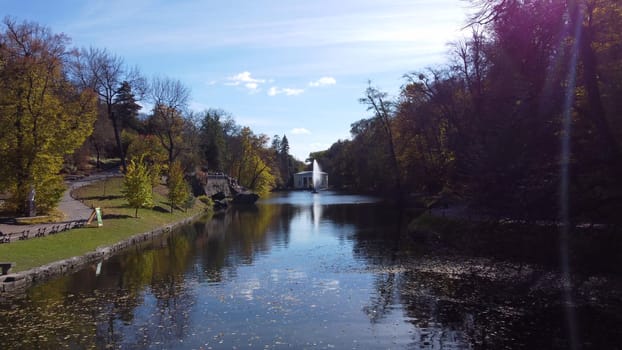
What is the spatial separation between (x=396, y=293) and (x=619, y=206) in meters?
7.64

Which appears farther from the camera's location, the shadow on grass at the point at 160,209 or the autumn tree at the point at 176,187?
the autumn tree at the point at 176,187

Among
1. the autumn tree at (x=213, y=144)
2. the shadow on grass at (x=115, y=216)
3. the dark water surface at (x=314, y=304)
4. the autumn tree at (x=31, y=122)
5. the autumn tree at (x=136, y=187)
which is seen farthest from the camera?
the autumn tree at (x=213, y=144)

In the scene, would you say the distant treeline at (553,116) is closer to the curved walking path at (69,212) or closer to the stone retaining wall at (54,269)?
the stone retaining wall at (54,269)

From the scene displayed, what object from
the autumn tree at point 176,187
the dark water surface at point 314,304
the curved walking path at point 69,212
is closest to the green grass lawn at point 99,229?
Result: the curved walking path at point 69,212

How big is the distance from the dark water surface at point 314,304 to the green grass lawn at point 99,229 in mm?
1922

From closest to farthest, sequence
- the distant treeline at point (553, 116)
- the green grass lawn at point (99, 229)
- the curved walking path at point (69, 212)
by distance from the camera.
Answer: the distant treeline at point (553, 116)
the green grass lawn at point (99, 229)
the curved walking path at point (69, 212)

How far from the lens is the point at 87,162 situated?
63594 mm

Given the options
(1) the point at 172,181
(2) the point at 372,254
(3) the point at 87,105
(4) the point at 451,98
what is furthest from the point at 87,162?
(2) the point at 372,254

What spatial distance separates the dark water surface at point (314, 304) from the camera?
12.0m

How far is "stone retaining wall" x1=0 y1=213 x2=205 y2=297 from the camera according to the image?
57.2ft

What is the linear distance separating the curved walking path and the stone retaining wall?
3.27 meters

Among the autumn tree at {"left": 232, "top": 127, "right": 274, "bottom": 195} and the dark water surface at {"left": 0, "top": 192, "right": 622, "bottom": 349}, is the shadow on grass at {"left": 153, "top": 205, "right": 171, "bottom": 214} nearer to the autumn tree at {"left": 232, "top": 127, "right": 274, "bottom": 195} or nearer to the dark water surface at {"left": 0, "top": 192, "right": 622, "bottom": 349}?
the dark water surface at {"left": 0, "top": 192, "right": 622, "bottom": 349}

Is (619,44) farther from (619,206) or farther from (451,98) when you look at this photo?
(451,98)

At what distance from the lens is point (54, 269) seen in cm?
2038
